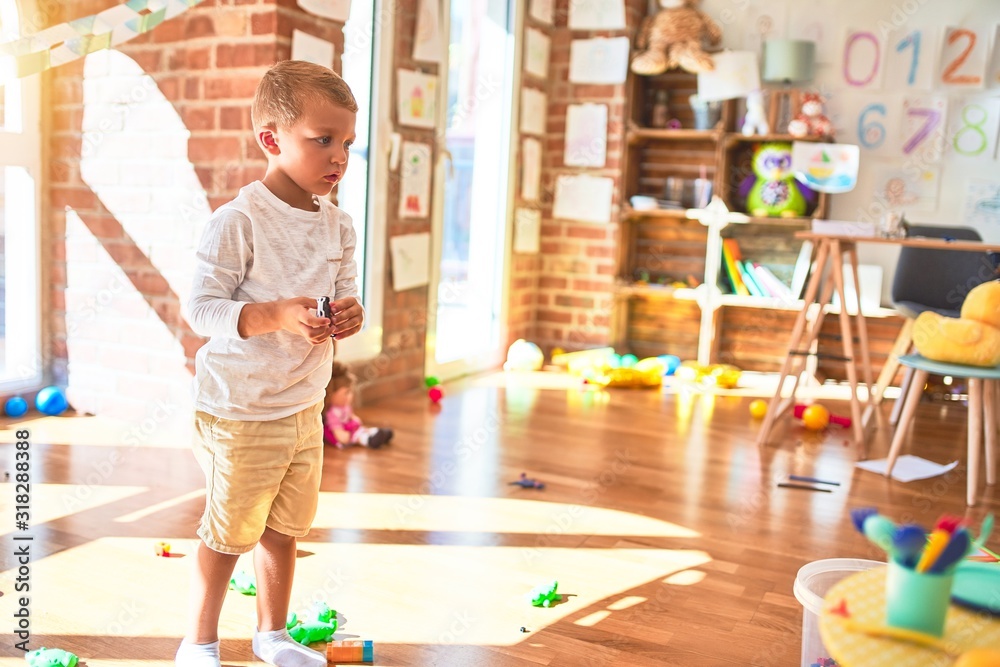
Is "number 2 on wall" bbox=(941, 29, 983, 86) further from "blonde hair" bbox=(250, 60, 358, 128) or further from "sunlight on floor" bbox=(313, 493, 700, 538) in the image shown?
"blonde hair" bbox=(250, 60, 358, 128)

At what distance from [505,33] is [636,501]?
2.71 meters

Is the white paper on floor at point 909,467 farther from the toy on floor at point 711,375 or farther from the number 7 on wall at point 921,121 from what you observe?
the number 7 on wall at point 921,121

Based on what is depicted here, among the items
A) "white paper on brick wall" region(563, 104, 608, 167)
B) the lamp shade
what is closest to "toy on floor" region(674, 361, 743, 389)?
"white paper on brick wall" region(563, 104, 608, 167)

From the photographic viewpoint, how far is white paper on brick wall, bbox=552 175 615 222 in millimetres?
4910

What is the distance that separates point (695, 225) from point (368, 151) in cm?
218

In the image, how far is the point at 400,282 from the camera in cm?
376

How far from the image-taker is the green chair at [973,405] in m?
2.77

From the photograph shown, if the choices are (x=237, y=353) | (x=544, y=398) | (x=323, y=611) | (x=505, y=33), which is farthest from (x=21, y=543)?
(x=505, y=33)

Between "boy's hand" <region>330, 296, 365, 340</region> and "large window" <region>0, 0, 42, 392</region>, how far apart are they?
2.15 metres

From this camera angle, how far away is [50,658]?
1.50m

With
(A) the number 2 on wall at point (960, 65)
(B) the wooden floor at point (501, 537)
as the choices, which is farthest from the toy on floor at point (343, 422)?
(A) the number 2 on wall at point (960, 65)

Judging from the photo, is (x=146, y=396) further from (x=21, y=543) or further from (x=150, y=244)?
(x=21, y=543)

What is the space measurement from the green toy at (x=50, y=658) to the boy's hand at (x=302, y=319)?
672mm

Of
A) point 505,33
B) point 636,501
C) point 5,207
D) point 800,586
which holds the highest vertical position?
point 505,33
